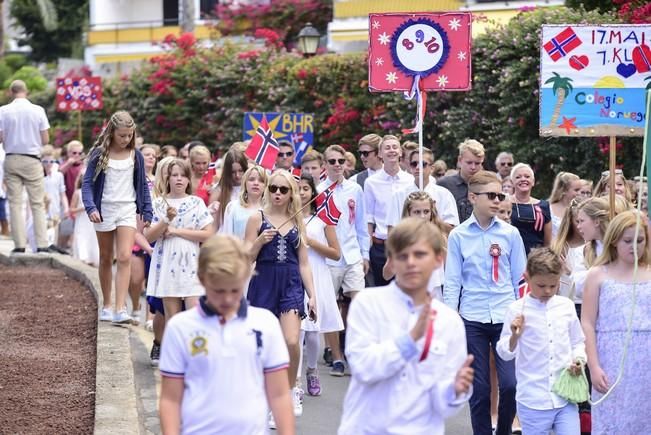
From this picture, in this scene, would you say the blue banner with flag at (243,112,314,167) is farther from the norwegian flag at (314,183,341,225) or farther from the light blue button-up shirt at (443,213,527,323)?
the light blue button-up shirt at (443,213,527,323)

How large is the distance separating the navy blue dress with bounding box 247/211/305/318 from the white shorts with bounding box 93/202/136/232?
2.43m

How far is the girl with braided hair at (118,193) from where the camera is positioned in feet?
36.3

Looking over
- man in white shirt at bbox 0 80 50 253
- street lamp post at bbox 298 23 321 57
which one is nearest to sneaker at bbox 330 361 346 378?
man in white shirt at bbox 0 80 50 253

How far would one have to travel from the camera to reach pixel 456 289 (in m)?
8.41

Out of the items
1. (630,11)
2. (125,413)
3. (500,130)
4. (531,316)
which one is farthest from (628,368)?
(500,130)

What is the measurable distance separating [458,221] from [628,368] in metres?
4.59

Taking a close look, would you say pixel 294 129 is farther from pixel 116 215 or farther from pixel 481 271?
pixel 481 271

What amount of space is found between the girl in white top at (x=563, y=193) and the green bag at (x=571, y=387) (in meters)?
3.61

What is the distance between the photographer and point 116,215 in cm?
1118

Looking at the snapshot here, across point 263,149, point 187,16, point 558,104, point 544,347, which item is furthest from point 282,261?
point 187,16

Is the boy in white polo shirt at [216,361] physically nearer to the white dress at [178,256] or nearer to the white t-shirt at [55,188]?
the white dress at [178,256]

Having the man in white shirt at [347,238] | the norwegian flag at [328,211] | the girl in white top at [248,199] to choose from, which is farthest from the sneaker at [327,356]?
the girl in white top at [248,199]

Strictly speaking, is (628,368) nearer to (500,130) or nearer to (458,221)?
(458,221)

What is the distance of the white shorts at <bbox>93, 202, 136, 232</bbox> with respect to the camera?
11.2 metres
